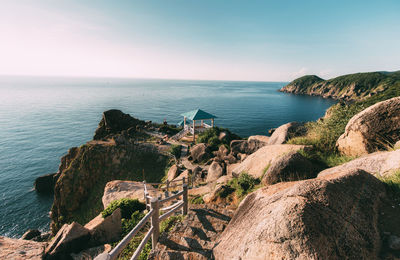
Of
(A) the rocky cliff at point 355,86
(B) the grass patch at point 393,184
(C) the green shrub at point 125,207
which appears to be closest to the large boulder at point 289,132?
(B) the grass patch at point 393,184

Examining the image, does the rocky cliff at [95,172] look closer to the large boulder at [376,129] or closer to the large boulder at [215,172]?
the large boulder at [215,172]

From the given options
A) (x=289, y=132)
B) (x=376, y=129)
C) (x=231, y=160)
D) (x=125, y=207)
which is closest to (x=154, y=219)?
(x=125, y=207)

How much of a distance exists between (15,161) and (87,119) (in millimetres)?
30102

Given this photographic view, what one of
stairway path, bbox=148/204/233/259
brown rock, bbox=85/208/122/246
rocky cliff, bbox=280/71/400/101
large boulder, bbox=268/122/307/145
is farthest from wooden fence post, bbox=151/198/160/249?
rocky cliff, bbox=280/71/400/101

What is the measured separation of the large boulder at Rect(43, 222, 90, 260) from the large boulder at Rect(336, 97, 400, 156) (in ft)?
38.9

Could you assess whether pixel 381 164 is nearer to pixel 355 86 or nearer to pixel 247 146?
pixel 247 146

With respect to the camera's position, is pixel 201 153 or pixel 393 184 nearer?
pixel 393 184

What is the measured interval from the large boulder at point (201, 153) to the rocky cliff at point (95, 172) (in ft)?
14.8

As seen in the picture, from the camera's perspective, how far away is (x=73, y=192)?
68.7ft

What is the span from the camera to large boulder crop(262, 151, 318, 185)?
6.64 m

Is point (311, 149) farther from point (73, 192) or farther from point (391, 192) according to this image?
point (73, 192)

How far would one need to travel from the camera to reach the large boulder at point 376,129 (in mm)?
6219

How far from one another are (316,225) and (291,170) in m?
4.46

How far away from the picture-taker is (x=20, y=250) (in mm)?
8102
